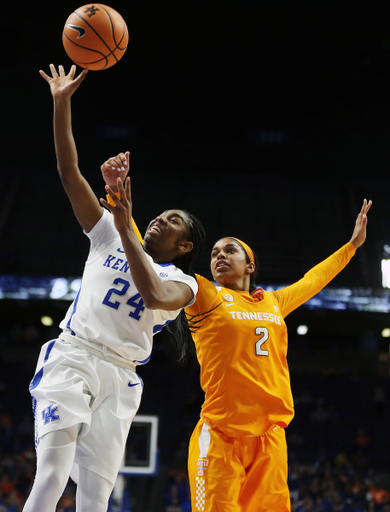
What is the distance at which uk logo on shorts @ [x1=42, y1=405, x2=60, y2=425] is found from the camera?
2241 millimetres

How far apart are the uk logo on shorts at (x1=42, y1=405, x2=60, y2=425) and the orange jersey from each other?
1169 mm

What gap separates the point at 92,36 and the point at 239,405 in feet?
8.13

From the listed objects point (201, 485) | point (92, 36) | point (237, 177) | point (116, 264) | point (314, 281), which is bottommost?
point (201, 485)

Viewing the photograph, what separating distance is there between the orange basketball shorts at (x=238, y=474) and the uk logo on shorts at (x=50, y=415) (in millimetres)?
1145

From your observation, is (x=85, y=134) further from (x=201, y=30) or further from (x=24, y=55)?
(x=201, y=30)

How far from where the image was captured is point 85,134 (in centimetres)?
1630

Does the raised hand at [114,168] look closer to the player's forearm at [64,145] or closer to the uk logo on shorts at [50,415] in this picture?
the player's forearm at [64,145]

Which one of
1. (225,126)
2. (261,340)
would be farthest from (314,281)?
(225,126)

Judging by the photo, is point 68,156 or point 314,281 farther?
point 314,281

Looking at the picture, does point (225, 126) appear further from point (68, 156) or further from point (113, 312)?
point (113, 312)

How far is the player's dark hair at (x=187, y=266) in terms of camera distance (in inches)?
124

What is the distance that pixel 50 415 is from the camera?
2.25m

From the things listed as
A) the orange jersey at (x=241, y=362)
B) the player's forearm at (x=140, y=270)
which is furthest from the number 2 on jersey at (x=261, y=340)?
the player's forearm at (x=140, y=270)

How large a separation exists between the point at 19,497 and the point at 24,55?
33.3 feet
